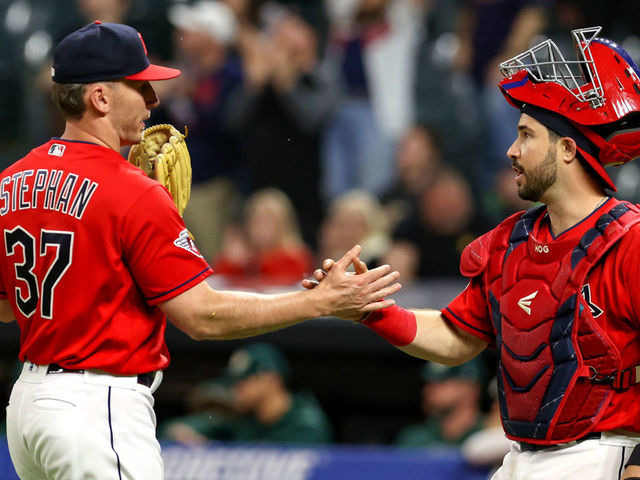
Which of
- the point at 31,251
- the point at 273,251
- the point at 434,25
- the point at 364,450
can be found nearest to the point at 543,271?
the point at 31,251

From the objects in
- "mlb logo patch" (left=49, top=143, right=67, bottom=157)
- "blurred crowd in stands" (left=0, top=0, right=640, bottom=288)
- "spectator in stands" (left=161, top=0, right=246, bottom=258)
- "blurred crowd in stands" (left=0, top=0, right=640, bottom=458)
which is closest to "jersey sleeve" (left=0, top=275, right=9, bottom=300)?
"mlb logo patch" (left=49, top=143, right=67, bottom=157)

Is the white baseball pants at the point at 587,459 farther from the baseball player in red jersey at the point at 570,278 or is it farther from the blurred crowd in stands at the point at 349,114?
the blurred crowd in stands at the point at 349,114

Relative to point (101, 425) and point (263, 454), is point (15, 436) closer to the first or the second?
point (101, 425)

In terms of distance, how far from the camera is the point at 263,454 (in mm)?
5500

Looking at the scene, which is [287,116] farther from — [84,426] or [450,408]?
[84,426]

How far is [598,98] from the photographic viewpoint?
10.1 feet

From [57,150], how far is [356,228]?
3.73m

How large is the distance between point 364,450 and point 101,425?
108 inches

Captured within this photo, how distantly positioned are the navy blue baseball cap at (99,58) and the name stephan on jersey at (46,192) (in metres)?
0.31

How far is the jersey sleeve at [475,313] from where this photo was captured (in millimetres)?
3412

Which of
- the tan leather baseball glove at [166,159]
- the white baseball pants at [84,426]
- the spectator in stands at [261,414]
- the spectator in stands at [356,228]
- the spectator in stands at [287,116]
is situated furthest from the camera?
the spectator in stands at [287,116]

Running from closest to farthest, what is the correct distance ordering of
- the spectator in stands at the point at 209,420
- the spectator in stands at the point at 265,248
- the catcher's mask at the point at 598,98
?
1. the catcher's mask at the point at 598,98
2. the spectator in stands at the point at 209,420
3. the spectator in stands at the point at 265,248

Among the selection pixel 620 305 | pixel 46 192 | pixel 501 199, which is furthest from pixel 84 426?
pixel 501 199

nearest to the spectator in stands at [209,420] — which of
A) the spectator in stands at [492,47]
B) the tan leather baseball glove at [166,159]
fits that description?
the spectator in stands at [492,47]
